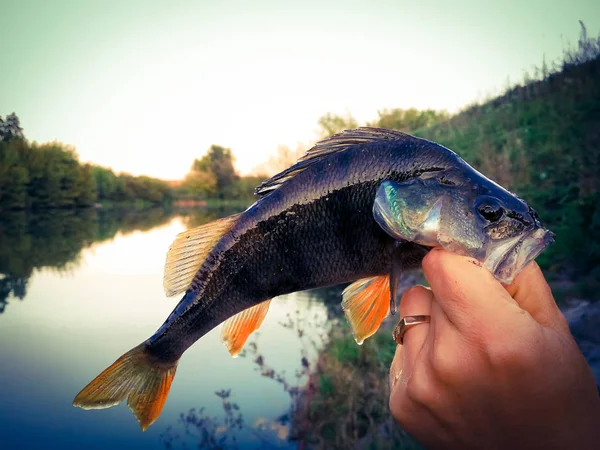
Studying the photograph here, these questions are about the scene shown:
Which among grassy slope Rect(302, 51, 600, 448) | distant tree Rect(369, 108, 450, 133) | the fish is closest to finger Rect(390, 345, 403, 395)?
the fish

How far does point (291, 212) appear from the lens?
6.25 feet

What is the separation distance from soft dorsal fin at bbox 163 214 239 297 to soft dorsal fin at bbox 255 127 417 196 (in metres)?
0.26

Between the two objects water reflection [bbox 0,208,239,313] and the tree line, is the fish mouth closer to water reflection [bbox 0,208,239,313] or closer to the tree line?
water reflection [bbox 0,208,239,313]

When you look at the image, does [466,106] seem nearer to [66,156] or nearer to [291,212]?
[291,212]

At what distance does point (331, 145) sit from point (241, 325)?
1.07m

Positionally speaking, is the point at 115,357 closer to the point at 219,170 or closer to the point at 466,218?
the point at 466,218

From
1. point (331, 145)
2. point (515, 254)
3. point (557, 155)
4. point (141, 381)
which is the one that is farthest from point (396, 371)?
point (557, 155)

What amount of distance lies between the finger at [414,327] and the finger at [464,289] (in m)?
0.32

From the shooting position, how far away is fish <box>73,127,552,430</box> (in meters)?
1.70

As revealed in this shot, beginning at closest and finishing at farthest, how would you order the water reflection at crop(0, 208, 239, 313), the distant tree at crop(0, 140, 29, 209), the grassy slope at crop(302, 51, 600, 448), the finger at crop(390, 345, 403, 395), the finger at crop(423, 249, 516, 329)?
the finger at crop(423, 249, 516, 329) < the finger at crop(390, 345, 403, 395) < the grassy slope at crop(302, 51, 600, 448) < the water reflection at crop(0, 208, 239, 313) < the distant tree at crop(0, 140, 29, 209)

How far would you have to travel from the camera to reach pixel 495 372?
131cm

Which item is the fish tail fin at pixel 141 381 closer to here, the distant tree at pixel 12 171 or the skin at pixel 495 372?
the skin at pixel 495 372

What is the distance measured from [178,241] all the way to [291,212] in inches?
24.0

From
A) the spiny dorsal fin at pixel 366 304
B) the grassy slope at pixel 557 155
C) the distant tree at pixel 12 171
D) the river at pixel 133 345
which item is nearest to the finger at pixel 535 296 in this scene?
the spiny dorsal fin at pixel 366 304
